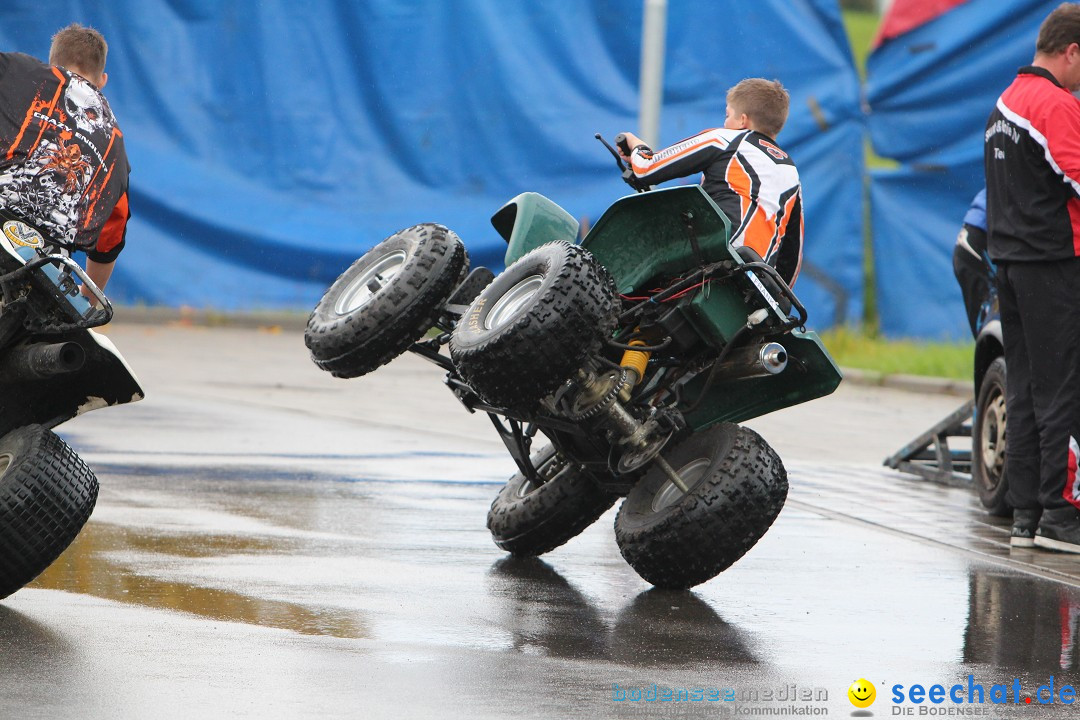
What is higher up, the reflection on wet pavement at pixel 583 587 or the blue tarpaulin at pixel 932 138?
the reflection on wet pavement at pixel 583 587

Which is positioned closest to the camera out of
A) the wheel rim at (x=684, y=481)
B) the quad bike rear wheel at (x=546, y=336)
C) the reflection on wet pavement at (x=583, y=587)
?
the reflection on wet pavement at (x=583, y=587)

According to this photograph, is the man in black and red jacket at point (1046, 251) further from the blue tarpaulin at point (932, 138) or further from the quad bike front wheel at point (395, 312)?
the blue tarpaulin at point (932, 138)

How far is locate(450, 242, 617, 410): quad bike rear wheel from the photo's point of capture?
17.0ft

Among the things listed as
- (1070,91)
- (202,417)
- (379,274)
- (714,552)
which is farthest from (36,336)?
(202,417)

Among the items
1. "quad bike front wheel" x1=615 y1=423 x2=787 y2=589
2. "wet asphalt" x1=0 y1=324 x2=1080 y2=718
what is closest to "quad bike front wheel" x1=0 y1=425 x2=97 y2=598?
"wet asphalt" x1=0 y1=324 x2=1080 y2=718

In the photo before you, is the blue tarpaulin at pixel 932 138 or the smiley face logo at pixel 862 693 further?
the blue tarpaulin at pixel 932 138

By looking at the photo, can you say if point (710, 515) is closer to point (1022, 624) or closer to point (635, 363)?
point (635, 363)

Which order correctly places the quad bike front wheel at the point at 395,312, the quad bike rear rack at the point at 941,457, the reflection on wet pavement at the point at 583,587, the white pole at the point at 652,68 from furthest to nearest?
the white pole at the point at 652,68
the quad bike rear rack at the point at 941,457
the quad bike front wheel at the point at 395,312
the reflection on wet pavement at the point at 583,587

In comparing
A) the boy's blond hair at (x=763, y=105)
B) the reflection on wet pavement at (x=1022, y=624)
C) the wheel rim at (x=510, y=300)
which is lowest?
the reflection on wet pavement at (x=1022, y=624)

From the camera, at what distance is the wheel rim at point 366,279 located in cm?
624

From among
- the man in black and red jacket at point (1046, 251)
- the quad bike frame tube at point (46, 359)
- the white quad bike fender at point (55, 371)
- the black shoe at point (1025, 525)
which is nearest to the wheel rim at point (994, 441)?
the black shoe at point (1025, 525)

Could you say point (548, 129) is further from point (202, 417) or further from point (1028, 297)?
point (1028, 297)

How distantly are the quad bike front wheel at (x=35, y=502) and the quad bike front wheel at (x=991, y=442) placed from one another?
4631 mm

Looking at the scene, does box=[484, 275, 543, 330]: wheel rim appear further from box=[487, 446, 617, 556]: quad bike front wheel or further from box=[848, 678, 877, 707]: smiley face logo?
box=[848, 678, 877, 707]: smiley face logo
